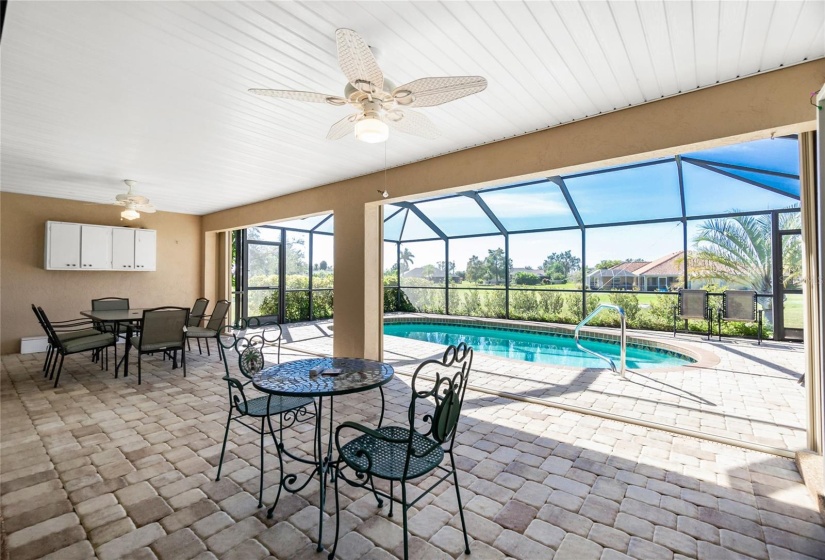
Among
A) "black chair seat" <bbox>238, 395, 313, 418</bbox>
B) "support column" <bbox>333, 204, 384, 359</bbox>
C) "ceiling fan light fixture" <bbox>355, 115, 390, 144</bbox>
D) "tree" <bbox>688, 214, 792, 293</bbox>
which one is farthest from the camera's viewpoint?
"tree" <bbox>688, 214, 792, 293</bbox>

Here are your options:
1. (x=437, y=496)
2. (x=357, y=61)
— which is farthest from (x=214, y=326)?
(x=357, y=61)

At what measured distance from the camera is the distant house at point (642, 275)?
8.43 metres

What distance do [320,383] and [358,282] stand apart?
3.15 metres

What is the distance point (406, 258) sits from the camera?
12.1 metres

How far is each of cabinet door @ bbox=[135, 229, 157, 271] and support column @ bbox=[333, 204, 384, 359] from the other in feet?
15.0

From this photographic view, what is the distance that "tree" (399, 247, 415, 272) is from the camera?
39.5 ft

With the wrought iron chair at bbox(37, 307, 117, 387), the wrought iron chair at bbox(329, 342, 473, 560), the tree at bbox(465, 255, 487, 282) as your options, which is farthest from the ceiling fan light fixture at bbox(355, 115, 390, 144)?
the tree at bbox(465, 255, 487, 282)

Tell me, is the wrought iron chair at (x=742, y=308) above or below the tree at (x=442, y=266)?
below

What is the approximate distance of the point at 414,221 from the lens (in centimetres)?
1095

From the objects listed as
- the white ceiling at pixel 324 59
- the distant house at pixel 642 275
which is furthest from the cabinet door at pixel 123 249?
the distant house at pixel 642 275

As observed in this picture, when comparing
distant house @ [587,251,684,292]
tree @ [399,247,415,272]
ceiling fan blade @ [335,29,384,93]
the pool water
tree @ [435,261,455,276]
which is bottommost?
the pool water

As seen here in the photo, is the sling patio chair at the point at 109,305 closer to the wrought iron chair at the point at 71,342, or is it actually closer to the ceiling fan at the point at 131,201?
the wrought iron chair at the point at 71,342

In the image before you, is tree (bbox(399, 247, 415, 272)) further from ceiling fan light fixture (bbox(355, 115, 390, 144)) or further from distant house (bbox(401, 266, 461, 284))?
ceiling fan light fixture (bbox(355, 115, 390, 144))

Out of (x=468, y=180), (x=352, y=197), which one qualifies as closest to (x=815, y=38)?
(x=468, y=180)
